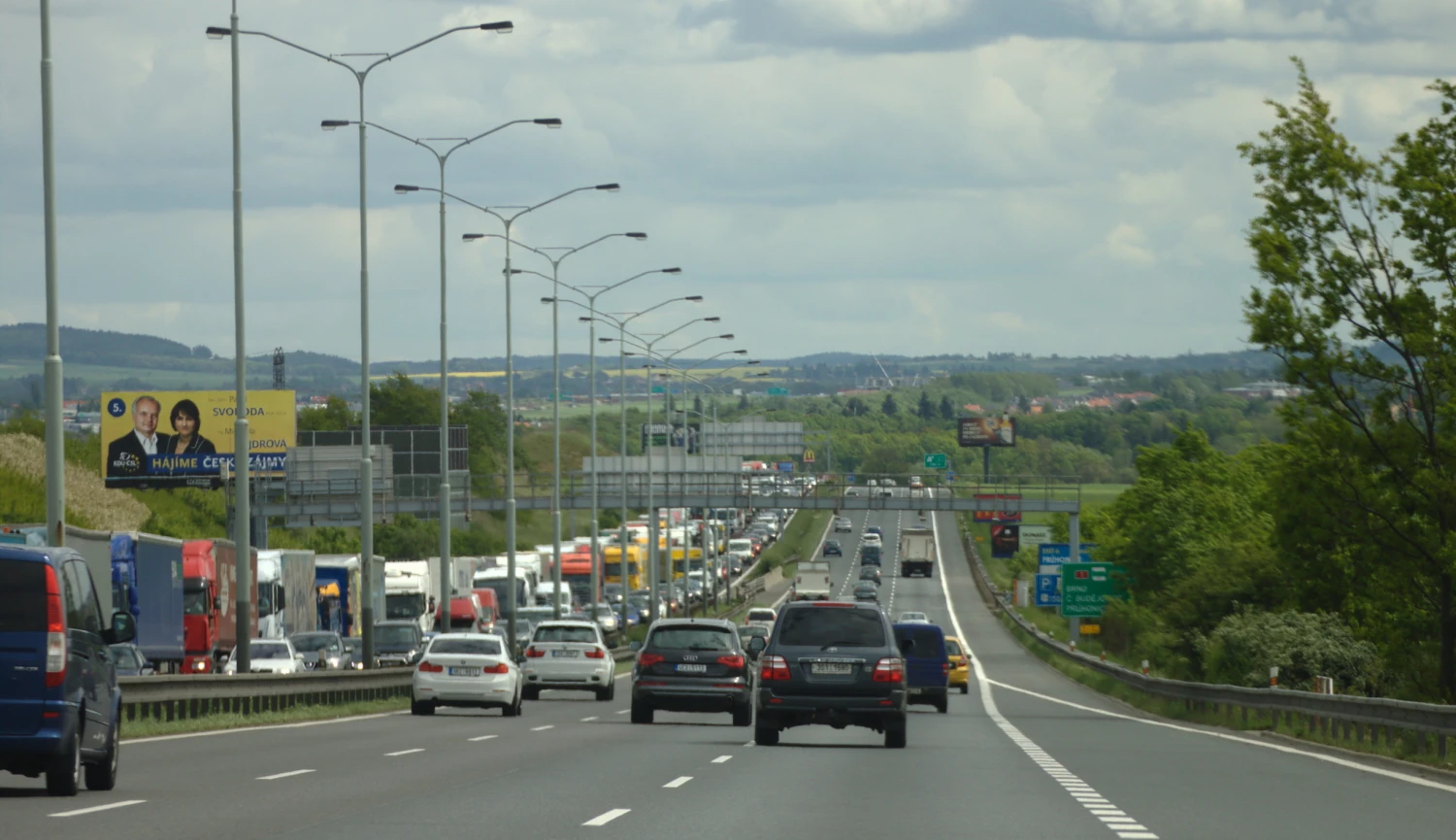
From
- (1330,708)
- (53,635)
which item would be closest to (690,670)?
(1330,708)

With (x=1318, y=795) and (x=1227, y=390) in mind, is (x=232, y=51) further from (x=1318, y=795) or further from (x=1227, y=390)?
(x=1227, y=390)

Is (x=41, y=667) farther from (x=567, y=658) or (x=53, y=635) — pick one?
(x=567, y=658)

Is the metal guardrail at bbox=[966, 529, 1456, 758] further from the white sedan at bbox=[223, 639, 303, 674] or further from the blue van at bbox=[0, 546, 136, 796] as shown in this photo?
the white sedan at bbox=[223, 639, 303, 674]

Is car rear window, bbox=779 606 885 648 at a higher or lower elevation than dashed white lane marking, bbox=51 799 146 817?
higher

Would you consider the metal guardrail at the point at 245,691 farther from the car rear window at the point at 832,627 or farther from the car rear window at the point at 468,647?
the car rear window at the point at 832,627

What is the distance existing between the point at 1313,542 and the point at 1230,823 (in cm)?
2561

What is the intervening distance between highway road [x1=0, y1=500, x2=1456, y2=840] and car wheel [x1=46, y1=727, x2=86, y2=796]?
0.55ft

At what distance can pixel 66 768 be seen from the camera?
16719mm

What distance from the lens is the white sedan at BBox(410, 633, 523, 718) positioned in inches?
1396

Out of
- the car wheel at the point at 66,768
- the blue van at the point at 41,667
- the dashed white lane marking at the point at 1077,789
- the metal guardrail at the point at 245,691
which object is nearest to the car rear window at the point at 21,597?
the blue van at the point at 41,667

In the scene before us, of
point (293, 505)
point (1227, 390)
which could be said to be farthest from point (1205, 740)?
point (1227, 390)

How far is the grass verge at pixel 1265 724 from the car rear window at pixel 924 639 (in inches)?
195

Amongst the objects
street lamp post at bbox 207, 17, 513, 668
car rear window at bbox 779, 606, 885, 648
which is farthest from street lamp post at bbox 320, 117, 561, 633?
car rear window at bbox 779, 606, 885, 648

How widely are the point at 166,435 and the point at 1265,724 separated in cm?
7200
